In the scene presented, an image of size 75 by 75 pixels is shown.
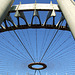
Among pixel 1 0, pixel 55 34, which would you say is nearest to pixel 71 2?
pixel 55 34

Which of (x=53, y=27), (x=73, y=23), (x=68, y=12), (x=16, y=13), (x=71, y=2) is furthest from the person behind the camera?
(x=53, y=27)

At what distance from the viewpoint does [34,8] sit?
75.3ft

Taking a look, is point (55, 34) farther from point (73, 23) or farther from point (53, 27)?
point (73, 23)

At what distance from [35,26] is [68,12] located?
415 inches

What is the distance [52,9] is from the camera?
76.1 ft

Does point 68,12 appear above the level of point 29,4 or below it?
below

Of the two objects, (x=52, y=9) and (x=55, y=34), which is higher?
(x=52, y=9)

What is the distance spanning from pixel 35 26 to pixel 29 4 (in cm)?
396

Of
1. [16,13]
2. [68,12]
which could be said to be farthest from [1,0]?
[68,12]

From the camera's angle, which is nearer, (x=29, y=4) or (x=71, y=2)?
(x=71, y=2)

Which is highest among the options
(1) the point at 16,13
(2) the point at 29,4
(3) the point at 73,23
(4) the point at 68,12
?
(2) the point at 29,4

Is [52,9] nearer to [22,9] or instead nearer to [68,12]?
[22,9]

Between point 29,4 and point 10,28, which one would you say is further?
point 10,28

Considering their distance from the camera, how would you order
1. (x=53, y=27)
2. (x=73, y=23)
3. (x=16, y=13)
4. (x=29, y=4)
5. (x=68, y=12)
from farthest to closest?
(x=53, y=27)
(x=29, y=4)
(x=16, y=13)
(x=68, y=12)
(x=73, y=23)
